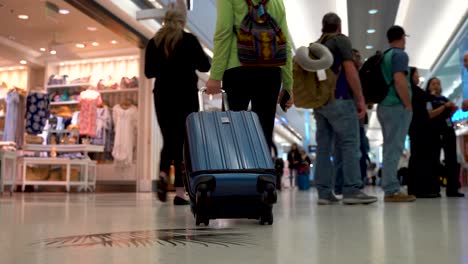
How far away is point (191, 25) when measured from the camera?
24.6 ft

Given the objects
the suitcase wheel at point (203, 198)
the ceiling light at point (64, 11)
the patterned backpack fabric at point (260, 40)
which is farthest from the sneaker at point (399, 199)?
the ceiling light at point (64, 11)

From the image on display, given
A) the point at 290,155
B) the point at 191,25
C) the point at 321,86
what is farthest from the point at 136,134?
the point at 321,86

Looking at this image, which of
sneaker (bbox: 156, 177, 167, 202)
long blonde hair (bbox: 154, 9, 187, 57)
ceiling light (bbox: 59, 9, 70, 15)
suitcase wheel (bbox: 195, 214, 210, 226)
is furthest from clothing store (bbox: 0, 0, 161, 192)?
suitcase wheel (bbox: 195, 214, 210, 226)

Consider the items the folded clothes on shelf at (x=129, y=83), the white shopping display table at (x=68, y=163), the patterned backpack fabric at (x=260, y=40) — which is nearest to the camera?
the patterned backpack fabric at (x=260, y=40)

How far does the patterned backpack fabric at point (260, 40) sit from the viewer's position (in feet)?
7.23

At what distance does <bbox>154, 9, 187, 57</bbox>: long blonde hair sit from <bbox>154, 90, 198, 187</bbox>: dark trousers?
0.32 m

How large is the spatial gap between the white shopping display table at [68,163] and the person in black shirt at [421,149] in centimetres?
568

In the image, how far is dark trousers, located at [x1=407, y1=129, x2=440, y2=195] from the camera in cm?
474

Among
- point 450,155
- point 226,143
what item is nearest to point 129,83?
point 450,155

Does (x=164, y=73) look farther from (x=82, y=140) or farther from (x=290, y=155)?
(x=290, y=155)

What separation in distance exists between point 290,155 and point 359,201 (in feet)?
30.4

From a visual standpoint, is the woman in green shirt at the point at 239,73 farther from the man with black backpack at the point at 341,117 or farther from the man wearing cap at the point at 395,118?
the man wearing cap at the point at 395,118

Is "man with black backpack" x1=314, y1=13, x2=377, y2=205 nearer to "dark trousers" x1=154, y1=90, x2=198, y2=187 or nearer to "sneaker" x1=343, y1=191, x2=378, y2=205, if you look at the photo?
"sneaker" x1=343, y1=191, x2=378, y2=205

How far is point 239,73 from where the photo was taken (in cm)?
226
